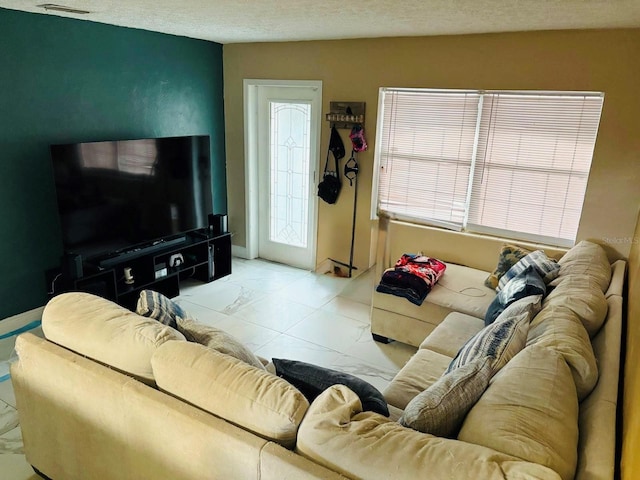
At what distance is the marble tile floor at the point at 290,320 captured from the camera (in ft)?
10.2

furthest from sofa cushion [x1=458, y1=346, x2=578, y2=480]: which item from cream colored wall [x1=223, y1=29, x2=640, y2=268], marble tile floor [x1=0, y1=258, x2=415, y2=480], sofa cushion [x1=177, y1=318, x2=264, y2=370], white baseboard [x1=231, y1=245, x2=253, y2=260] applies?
white baseboard [x1=231, y1=245, x2=253, y2=260]

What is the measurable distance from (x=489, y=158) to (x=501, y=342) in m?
2.29

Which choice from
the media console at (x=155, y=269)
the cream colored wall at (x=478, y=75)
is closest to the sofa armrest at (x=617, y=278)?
the cream colored wall at (x=478, y=75)

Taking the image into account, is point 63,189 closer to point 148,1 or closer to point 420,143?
point 148,1

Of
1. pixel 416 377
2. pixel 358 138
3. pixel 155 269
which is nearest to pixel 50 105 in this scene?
pixel 155 269

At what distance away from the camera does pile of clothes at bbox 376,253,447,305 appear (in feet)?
10.9

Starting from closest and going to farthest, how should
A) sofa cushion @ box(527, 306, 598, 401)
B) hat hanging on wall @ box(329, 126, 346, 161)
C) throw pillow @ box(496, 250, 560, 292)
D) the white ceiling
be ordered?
sofa cushion @ box(527, 306, 598, 401) < the white ceiling < throw pillow @ box(496, 250, 560, 292) < hat hanging on wall @ box(329, 126, 346, 161)

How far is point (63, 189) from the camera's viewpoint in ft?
11.0

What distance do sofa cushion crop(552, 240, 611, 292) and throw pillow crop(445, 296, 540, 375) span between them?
0.72 meters

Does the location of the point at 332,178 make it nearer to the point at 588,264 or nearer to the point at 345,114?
the point at 345,114

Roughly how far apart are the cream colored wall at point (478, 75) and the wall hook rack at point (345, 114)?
62mm

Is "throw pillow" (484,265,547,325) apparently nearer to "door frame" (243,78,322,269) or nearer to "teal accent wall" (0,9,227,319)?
"door frame" (243,78,322,269)

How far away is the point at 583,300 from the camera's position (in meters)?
2.28

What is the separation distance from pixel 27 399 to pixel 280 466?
134cm
